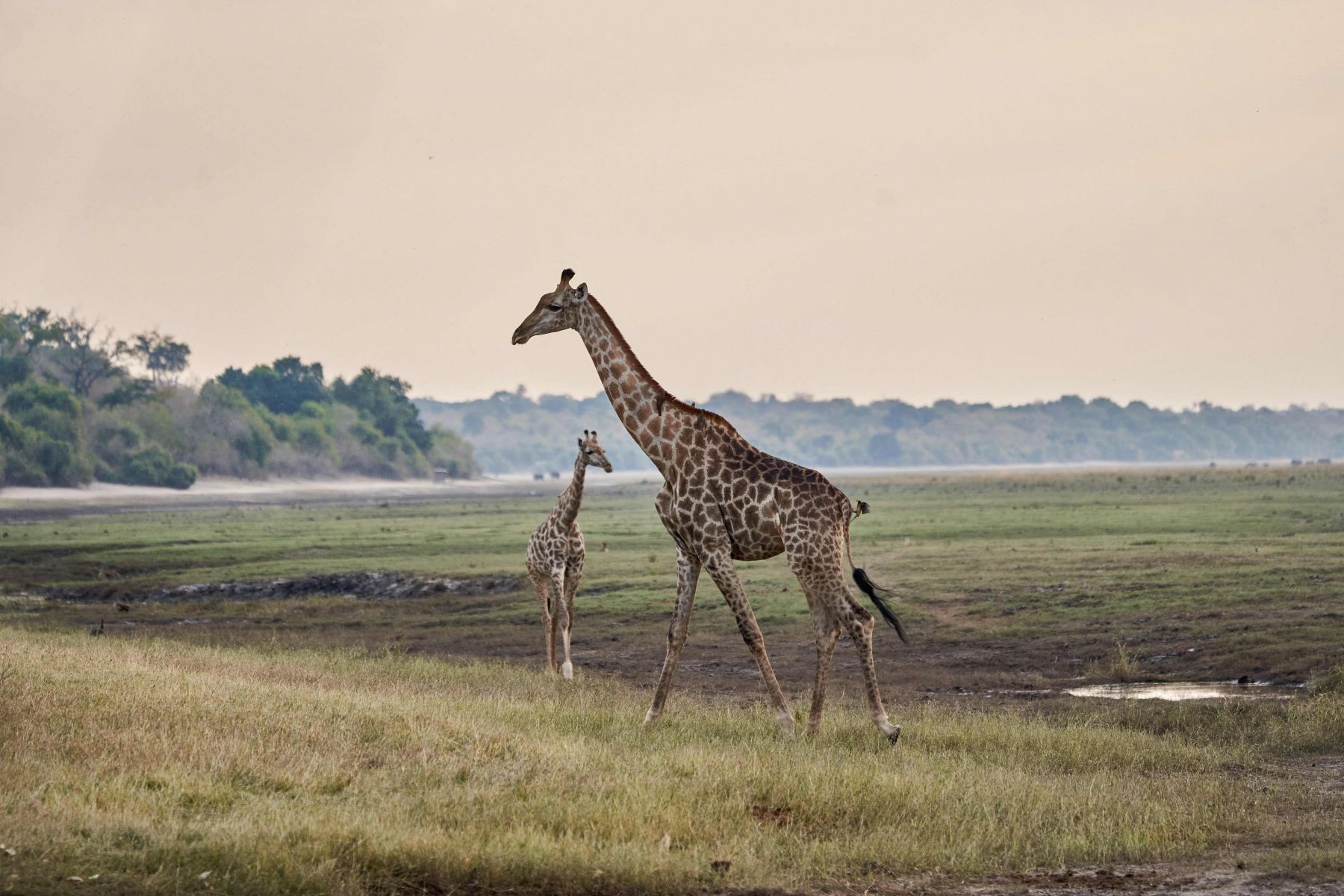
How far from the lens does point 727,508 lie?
46.7ft

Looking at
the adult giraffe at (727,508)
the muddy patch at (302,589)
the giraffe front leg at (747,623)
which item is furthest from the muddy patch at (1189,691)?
the muddy patch at (302,589)

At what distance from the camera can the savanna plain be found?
8.93 meters

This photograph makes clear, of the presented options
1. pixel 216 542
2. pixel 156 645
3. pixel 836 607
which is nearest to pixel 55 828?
pixel 836 607

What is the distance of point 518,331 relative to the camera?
46.8 ft

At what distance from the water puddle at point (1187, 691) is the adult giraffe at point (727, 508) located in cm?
461

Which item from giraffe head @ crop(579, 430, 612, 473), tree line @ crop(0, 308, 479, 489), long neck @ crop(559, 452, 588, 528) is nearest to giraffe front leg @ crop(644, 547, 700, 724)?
long neck @ crop(559, 452, 588, 528)

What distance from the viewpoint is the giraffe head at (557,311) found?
14367 millimetres

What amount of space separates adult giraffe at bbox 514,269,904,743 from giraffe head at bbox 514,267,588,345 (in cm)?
1

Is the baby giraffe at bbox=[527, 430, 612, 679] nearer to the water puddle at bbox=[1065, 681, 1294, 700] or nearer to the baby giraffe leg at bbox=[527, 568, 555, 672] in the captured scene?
the baby giraffe leg at bbox=[527, 568, 555, 672]

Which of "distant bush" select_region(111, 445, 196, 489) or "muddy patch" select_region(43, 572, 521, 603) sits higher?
"distant bush" select_region(111, 445, 196, 489)

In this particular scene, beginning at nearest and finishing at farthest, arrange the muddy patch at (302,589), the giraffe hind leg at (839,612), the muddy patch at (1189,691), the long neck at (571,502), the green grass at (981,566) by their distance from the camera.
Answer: the giraffe hind leg at (839,612)
the muddy patch at (1189,691)
the long neck at (571,502)
the green grass at (981,566)
the muddy patch at (302,589)

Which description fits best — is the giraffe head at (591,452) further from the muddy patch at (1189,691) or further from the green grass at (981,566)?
the muddy patch at (1189,691)

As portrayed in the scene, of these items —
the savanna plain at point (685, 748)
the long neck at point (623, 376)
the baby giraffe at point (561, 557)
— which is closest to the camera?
the savanna plain at point (685, 748)

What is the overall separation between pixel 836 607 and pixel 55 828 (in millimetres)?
7601
